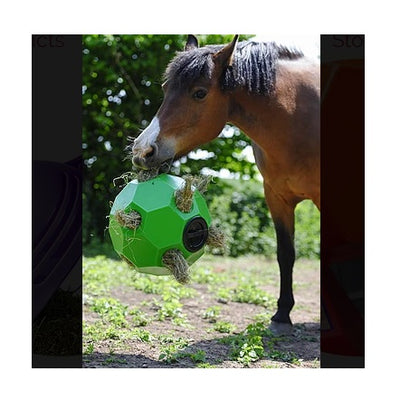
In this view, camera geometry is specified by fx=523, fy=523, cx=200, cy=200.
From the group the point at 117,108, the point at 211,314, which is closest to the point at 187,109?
the point at 211,314

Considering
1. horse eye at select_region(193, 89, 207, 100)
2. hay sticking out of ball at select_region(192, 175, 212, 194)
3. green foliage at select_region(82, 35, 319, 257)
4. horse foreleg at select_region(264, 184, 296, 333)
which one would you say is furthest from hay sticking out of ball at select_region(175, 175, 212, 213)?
green foliage at select_region(82, 35, 319, 257)

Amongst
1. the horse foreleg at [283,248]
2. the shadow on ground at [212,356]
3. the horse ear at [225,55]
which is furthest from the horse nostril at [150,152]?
the horse foreleg at [283,248]

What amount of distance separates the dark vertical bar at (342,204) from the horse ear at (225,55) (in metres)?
0.60

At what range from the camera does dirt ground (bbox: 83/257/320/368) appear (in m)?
3.48

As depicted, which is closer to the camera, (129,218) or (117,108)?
(129,218)

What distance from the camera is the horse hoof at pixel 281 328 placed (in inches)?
173

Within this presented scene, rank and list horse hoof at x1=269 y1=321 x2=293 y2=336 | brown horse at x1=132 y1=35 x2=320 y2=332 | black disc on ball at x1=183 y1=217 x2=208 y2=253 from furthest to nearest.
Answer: horse hoof at x1=269 y1=321 x2=293 y2=336, brown horse at x1=132 y1=35 x2=320 y2=332, black disc on ball at x1=183 y1=217 x2=208 y2=253

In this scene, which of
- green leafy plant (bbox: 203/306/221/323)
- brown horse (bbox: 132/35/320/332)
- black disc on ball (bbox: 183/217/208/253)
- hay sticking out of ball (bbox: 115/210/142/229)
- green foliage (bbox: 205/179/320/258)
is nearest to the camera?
hay sticking out of ball (bbox: 115/210/142/229)

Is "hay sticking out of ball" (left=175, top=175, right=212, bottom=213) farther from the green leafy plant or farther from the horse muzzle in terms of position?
the green leafy plant

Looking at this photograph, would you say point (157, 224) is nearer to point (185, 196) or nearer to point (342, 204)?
point (185, 196)

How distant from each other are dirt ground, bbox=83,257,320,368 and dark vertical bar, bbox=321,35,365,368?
40 cm

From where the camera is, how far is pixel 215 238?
130 inches

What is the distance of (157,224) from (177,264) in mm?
264

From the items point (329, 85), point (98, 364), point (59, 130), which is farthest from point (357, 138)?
point (98, 364)
